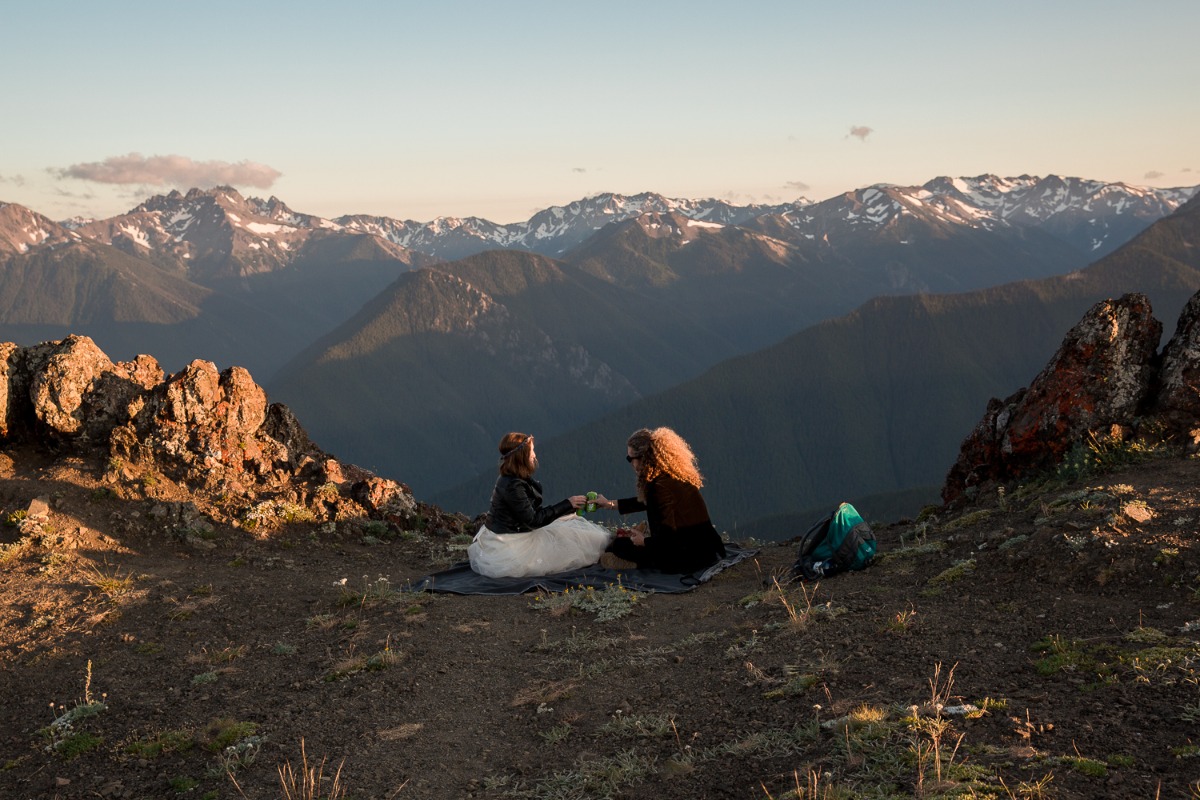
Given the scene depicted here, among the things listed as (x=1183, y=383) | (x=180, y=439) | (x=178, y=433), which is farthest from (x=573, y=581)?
(x=1183, y=383)

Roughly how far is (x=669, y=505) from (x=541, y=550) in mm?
2531

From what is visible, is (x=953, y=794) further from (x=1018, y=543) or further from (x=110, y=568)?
(x=110, y=568)

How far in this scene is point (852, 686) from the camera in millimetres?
8312

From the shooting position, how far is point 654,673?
9.98 m

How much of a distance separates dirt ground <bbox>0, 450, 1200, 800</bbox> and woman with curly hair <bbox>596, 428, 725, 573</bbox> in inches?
33.5

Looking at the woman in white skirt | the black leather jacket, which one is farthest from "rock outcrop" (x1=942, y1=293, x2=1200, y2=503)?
the black leather jacket

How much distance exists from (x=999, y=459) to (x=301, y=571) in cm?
1412

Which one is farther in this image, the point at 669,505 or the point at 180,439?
the point at 180,439

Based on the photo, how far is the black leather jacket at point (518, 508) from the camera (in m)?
14.6

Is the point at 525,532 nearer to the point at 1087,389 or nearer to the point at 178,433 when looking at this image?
the point at 178,433

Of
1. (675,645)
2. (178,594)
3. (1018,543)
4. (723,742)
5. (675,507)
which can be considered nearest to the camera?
(723,742)

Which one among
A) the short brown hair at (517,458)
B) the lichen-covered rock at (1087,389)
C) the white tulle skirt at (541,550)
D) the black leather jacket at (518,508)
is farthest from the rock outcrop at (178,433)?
the lichen-covered rock at (1087,389)

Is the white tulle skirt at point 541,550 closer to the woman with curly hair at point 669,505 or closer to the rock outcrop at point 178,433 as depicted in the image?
the woman with curly hair at point 669,505

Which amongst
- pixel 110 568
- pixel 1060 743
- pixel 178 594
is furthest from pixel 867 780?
pixel 110 568
